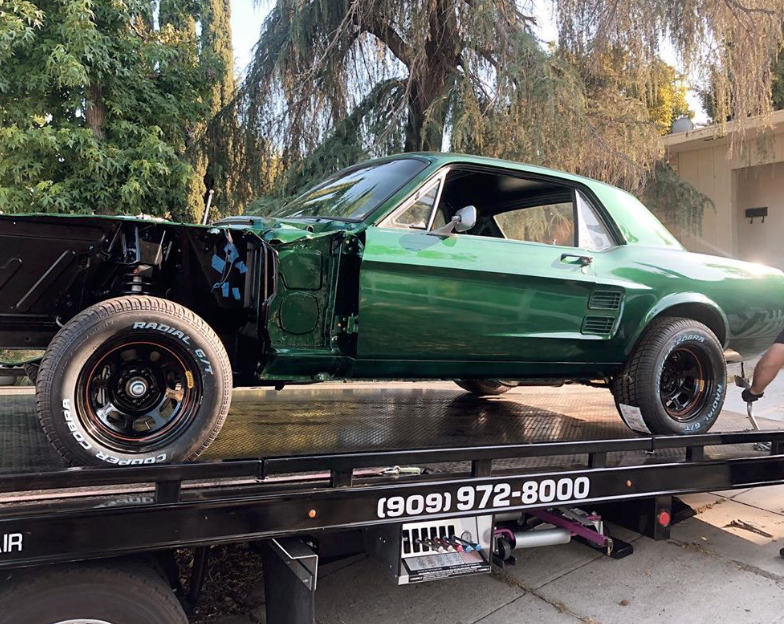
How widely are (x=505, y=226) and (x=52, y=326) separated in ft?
9.11

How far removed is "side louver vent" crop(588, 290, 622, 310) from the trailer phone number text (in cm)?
107

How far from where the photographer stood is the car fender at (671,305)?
12.4 ft

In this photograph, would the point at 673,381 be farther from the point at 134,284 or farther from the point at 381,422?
the point at 134,284

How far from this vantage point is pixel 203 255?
2855 mm

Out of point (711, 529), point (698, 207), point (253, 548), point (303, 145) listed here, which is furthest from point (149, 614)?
point (698, 207)

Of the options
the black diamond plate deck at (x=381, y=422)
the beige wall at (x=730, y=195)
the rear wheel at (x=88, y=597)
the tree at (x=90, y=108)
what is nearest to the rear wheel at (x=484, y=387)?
the black diamond plate deck at (x=381, y=422)

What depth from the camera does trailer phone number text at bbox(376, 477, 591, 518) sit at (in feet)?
8.59

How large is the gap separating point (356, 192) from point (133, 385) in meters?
1.57

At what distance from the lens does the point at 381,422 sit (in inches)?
148

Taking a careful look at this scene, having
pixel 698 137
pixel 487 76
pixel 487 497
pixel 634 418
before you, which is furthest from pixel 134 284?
pixel 698 137

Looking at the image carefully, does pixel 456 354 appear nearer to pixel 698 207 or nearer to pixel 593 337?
pixel 593 337

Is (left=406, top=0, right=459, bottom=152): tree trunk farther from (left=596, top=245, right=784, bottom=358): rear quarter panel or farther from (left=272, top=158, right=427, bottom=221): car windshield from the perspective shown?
(left=596, top=245, right=784, bottom=358): rear quarter panel

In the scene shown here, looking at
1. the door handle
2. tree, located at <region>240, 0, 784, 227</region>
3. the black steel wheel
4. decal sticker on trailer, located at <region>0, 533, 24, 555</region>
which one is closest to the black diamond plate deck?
the black steel wheel

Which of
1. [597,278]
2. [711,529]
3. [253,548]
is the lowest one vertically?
[711,529]
